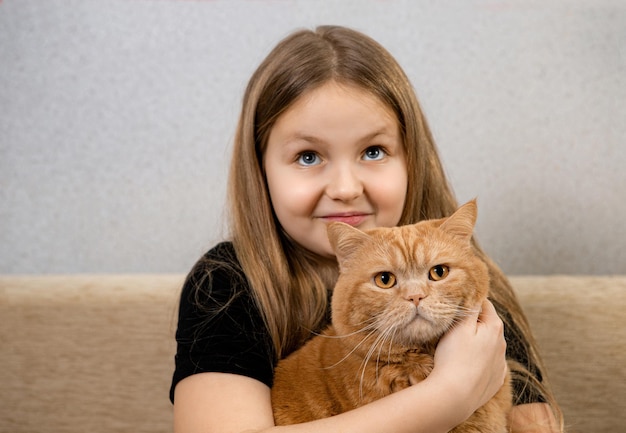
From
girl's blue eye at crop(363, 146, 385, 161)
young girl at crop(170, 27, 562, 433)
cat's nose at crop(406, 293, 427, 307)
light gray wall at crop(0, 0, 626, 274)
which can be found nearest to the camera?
cat's nose at crop(406, 293, 427, 307)

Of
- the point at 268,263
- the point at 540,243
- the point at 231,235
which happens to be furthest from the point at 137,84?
the point at 540,243

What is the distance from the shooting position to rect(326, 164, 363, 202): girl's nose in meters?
1.21

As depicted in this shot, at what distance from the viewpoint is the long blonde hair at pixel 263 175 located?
1.28 m

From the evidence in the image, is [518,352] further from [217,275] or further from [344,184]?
[217,275]

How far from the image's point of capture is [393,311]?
0.96 metres

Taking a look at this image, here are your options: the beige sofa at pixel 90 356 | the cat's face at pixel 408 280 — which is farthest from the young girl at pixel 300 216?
the beige sofa at pixel 90 356

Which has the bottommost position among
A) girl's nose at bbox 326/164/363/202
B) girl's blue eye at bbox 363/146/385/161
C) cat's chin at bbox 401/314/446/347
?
cat's chin at bbox 401/314/446/347

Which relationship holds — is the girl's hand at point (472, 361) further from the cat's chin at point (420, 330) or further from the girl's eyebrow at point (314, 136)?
the girl's eyebrow at point (314, 136)

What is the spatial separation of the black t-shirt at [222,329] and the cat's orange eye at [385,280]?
336 mm

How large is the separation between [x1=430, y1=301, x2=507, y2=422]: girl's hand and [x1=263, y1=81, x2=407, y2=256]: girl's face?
0.33 metres

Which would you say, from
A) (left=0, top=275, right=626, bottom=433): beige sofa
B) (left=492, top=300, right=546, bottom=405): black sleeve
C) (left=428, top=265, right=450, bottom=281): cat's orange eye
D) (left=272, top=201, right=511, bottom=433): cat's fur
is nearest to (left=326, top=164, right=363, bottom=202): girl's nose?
(left=272, top=201, right=511, bottom=433): cat's fur

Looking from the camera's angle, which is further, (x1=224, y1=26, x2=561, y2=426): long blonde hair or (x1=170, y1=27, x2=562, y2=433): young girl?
(x1=224, y1=26, x2=561, y2=426): long blonde hair

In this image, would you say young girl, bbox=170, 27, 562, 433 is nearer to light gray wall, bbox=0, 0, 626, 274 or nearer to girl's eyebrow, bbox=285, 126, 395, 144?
girl's eyebrow, bbox=285, 126, 395, 144

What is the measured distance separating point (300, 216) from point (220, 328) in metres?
0.28
